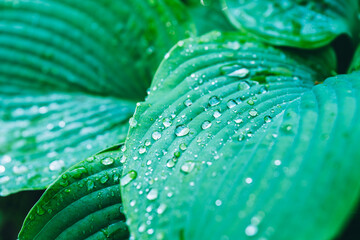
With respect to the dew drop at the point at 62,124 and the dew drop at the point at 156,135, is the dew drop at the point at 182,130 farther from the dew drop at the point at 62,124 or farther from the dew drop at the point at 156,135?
the dew drop at the point at 62,124

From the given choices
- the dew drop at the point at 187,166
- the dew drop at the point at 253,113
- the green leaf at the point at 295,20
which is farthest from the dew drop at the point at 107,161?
the green leaf at the point at 295,20

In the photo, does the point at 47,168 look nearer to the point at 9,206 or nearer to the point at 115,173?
the point at 115,173

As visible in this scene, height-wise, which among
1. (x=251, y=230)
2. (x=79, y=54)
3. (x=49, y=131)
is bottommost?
(x=251, y=230)

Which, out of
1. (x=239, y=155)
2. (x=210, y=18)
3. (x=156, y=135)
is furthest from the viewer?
(x=210, y=18)

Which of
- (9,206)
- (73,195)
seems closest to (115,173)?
(73,195)

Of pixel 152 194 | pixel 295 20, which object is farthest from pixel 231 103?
pixel 295 20

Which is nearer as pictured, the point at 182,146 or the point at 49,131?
the point at 182,146

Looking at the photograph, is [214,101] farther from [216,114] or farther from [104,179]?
[104,179]

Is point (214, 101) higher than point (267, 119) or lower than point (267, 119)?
higher

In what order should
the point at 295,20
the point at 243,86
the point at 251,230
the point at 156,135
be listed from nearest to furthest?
the point at 251,230 < the point at 156,135 < the point at 243,86 < the point at 295,20
